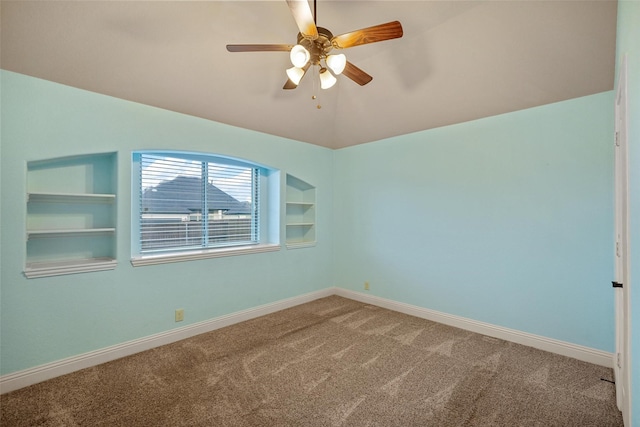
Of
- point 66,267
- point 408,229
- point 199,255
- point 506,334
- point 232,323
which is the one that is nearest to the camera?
point 66,267

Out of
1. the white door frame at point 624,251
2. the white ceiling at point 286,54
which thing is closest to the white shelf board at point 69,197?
the white ceiling at point 286,54

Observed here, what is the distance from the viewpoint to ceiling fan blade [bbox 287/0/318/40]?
5.29ft

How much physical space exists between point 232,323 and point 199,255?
956 mm

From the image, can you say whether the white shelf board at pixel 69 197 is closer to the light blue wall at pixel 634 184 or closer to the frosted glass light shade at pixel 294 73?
the frosted glass light shade at pixel 294 73

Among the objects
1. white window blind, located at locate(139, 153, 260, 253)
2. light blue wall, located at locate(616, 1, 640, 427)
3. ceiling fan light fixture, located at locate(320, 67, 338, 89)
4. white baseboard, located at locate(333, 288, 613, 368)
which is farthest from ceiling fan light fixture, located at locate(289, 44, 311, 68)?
white baseboard, located at locate(333, 288, 613, 368)

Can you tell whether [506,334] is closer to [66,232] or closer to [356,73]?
[356,73]

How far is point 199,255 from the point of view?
3.32 meters

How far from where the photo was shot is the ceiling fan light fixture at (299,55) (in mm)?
1868

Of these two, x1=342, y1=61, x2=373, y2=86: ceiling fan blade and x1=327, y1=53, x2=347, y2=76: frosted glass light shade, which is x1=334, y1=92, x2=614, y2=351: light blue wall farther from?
x1=327, y1=53, x2=347, y2=76: frosted glass light shade

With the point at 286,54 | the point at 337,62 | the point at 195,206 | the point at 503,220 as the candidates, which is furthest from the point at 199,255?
the point at 503,220

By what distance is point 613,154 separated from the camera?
8.37 ft

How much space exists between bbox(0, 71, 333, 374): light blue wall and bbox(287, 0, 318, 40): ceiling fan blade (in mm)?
1942

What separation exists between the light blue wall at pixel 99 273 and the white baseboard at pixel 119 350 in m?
0.06

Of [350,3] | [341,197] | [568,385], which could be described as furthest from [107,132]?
[568,385]
